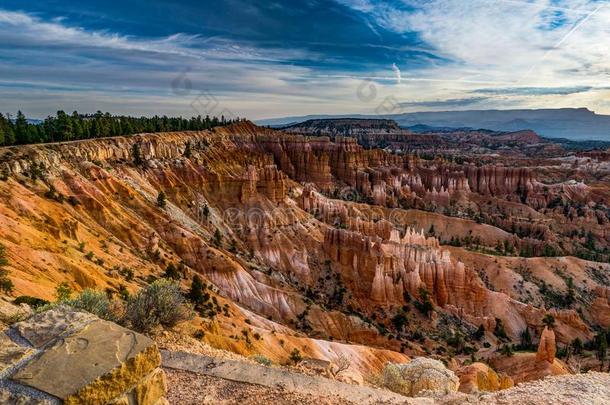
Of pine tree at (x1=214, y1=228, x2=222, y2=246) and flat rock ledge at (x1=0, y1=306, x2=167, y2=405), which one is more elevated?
flat rock ledge at (x1=0, y1=306, x2=167, y2=405)

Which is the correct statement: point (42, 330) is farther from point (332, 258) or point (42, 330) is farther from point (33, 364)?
point (332, 258)

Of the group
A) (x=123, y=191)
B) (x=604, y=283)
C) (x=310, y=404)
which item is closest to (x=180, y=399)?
(x=310, y=404)

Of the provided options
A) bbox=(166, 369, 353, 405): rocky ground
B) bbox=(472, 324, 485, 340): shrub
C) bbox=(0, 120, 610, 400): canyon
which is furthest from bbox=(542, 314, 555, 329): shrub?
bbox=(166, 369, 353, 405): rocky ground

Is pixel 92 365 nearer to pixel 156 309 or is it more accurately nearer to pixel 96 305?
pixel 96 305

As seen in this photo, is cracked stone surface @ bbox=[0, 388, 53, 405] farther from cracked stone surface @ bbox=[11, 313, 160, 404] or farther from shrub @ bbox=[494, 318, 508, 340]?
shrub @ bbox=[494, 318, 508, 340]

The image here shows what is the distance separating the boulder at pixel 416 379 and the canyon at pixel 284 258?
1287 mm

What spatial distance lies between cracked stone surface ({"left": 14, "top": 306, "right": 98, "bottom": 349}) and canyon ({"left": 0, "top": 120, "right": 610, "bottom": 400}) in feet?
26.3

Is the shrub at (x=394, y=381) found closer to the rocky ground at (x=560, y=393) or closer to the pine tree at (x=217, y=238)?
the rocky ground at (x=560, y=393)

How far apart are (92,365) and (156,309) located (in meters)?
7.65

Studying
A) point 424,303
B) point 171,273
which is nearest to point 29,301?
point 171,273

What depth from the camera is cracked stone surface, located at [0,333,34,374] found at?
560 centimetres

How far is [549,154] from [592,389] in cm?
21647

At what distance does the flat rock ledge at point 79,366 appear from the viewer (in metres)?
4.80

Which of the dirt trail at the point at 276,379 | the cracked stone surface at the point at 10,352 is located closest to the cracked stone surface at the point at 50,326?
the cracked stone surface at the point at 10,352
